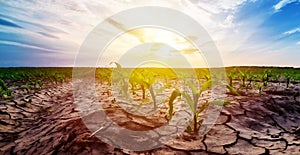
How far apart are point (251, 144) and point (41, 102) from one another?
537 cm

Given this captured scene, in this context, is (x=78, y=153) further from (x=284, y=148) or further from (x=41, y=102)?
(x=41, y=102)

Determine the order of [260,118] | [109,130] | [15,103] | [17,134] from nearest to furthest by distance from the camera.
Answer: [109,130] → [17,134] → [260,118] → [15,103]

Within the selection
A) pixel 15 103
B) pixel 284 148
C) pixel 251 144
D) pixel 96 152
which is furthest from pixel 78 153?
pixel 15 103

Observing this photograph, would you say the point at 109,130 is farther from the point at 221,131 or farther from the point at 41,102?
the point at 41,102

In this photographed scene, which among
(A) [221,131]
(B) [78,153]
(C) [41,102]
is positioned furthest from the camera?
(C) [41,102]

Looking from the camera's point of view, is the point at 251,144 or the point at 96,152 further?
the point at 251,144

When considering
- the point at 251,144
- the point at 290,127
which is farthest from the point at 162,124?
the point at 290,127

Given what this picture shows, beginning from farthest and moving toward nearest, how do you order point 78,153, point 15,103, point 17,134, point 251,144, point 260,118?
point 15,103 → point 260,118 → point 17,134 → point 251,144 → point 78,153

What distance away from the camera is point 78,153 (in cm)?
188

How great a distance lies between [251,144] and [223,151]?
45 cm

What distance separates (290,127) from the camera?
299 centimetres

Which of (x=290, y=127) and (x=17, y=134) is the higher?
(x=290, y=127)

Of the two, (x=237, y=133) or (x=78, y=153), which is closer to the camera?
(x=78, y=153)

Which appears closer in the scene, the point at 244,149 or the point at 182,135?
the point at 244,149
